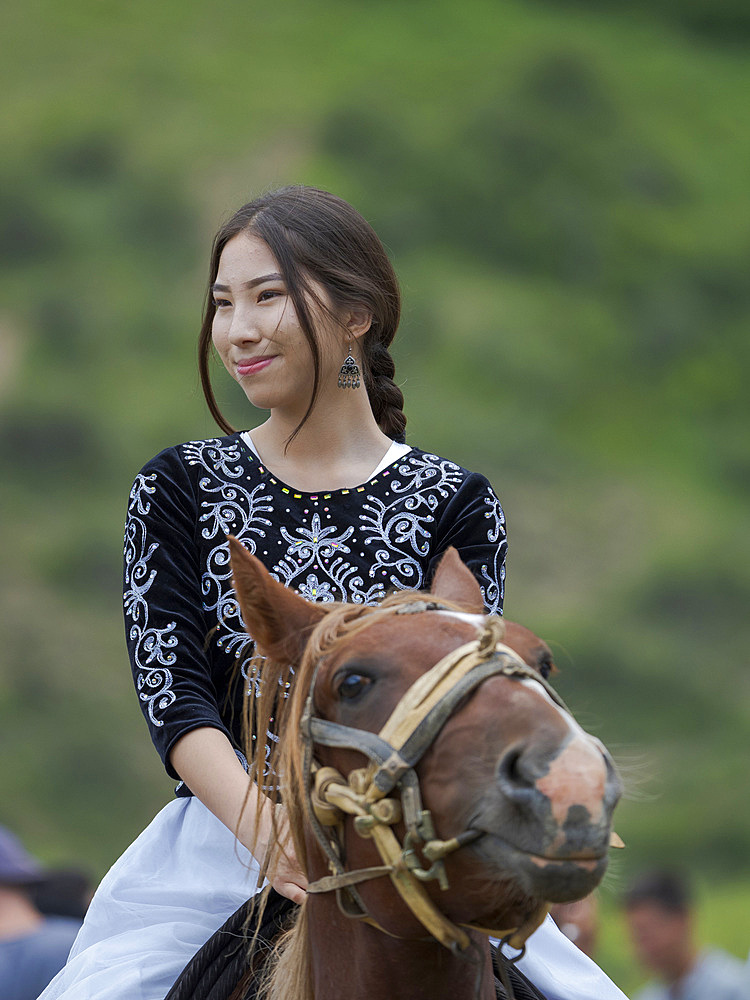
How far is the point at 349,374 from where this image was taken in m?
2.45

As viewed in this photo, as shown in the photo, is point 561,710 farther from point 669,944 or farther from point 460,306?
point 460,306

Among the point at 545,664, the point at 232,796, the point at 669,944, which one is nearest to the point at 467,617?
the point at 545,664

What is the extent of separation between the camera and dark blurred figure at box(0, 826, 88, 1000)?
3.65 m

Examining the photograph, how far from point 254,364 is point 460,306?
10500mm

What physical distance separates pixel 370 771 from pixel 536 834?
246mm

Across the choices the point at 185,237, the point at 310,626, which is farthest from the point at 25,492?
the point at 310,626

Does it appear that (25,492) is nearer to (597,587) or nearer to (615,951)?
(597,587)

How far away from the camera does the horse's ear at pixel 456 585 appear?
6.18 feet

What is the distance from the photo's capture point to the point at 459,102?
13117 millimetres

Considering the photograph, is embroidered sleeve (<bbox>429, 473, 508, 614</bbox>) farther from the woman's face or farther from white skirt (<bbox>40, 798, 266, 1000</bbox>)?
white skirt (<bbox>40, 798, 266, 1000</bbox>)

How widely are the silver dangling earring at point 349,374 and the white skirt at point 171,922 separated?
91 cm

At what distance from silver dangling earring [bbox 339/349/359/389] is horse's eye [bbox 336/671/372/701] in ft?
3.21

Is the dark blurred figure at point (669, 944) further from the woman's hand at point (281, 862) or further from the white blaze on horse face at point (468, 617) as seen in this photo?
the white blaze on horse face at point (468, 617)

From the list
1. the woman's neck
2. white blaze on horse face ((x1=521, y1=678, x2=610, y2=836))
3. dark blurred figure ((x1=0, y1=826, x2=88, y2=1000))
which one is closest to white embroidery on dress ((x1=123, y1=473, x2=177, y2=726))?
the woman's neck
